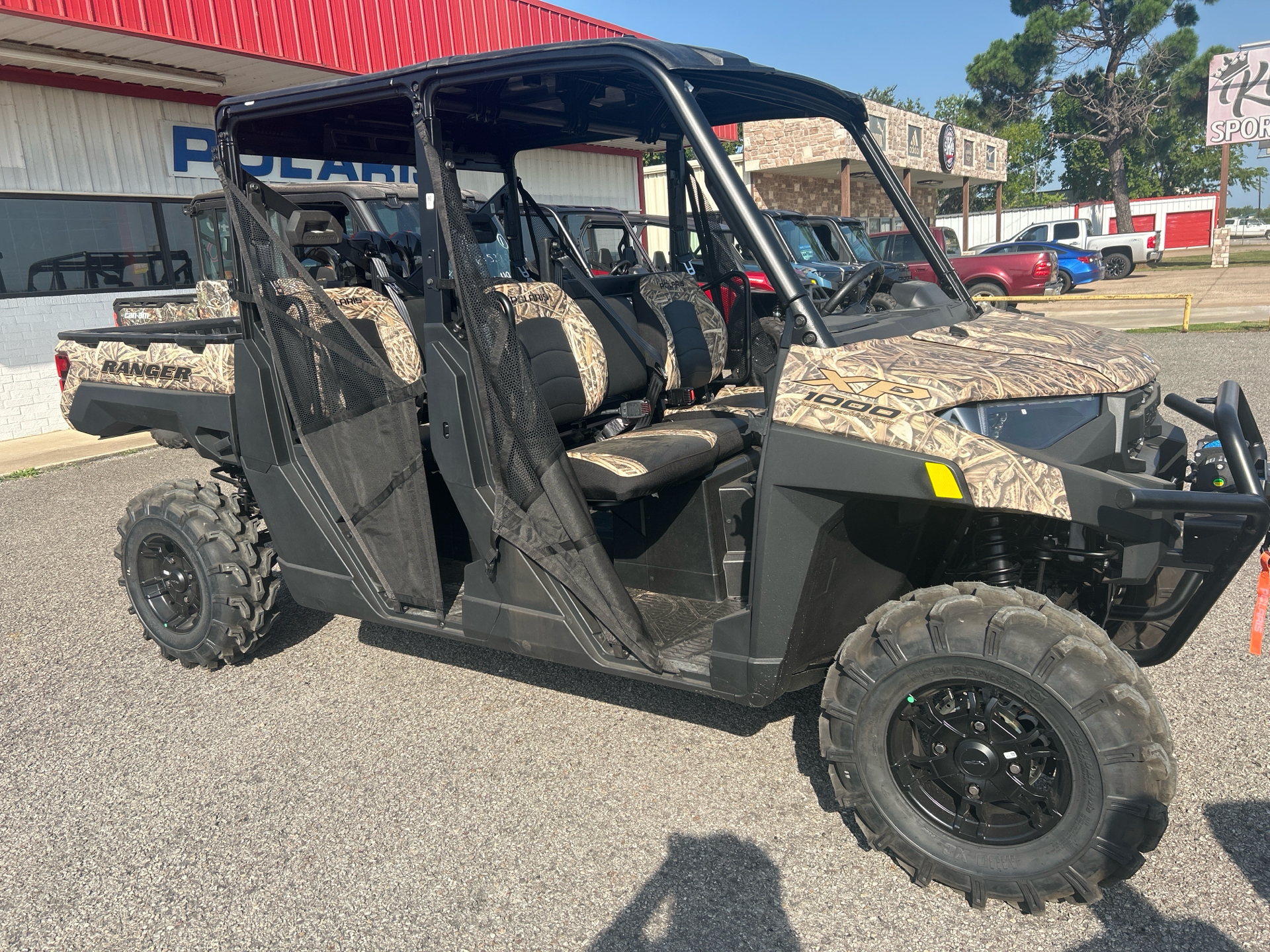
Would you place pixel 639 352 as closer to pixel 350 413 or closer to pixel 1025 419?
pixel 350 413

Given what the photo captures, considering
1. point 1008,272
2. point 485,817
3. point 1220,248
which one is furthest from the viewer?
point 1220,248

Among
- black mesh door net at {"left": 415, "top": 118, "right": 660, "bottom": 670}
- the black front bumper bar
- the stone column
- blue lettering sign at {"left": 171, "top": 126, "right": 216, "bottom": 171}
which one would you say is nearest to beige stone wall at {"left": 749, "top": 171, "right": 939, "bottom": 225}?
the stone column

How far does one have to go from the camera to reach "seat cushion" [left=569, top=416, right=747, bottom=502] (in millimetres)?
3037

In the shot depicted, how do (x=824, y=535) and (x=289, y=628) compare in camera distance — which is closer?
(x=824, y=535)

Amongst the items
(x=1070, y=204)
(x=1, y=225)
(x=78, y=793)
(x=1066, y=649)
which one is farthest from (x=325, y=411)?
(x=1070, y=204)

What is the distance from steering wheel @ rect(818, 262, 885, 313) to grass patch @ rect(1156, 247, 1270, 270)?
116ft

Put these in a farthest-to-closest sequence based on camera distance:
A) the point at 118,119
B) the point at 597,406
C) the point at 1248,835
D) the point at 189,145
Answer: the point at 189,145, the point at 118,119, the point at 597,406, the point at 1248,835

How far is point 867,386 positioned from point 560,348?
162cm

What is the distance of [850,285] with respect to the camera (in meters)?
3.08

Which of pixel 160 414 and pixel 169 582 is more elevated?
pixel 160 414

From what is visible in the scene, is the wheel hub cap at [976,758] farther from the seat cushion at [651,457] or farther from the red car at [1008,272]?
the red car at [1008,272]

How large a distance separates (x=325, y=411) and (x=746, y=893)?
2160mm

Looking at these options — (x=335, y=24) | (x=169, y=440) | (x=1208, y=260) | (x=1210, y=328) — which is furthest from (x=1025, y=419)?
(x=1208, y=260)

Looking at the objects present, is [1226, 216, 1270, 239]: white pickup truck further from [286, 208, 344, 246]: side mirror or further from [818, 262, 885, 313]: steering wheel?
[286, 208, 344, 246]: side mirror
